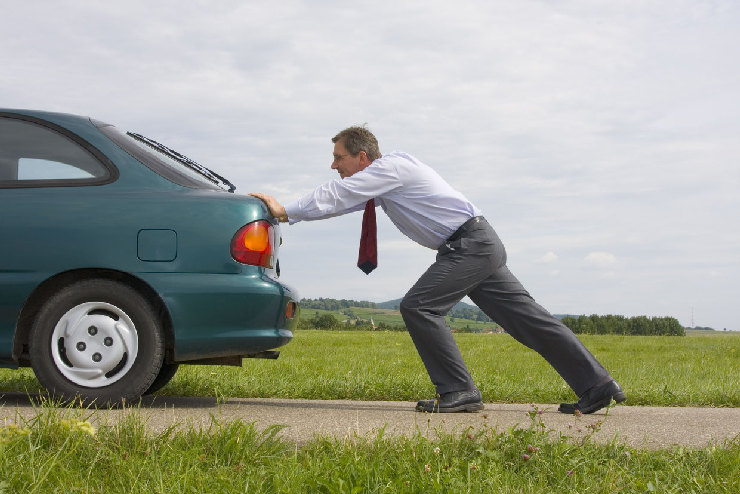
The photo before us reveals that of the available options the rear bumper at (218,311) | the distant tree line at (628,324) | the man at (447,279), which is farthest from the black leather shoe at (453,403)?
the distant tree line at (628,324)

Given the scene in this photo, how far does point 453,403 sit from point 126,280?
6.88 ft

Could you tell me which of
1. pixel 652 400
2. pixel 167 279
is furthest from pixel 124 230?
pixel 652 400

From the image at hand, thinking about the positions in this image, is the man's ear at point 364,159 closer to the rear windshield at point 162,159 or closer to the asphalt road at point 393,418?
the rear windshield at point 162,159

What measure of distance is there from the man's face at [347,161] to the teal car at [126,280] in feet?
2.64

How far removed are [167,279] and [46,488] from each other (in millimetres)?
1585

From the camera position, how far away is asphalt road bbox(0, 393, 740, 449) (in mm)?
3896

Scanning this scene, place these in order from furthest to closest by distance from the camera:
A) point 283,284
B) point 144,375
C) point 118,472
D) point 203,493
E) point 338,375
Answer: point 338,375 → point 283,284 → point 144,375 → point 118,472 → point 203,493

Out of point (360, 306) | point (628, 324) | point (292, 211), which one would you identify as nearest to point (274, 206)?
point (292, 211)

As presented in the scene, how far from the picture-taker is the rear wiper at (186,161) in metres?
5.04

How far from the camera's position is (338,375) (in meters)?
7.11

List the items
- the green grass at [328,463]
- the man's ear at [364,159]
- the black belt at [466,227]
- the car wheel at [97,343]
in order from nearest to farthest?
the green grass at [328,463] < the car wheel at [97,343] < the black belt at [466,227] < the man's ear at [364,159]

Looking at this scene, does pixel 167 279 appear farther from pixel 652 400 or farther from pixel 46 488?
pixel 652 400

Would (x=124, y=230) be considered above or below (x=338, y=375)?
above

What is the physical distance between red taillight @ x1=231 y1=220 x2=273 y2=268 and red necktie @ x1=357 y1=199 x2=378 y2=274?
2.59 feet
